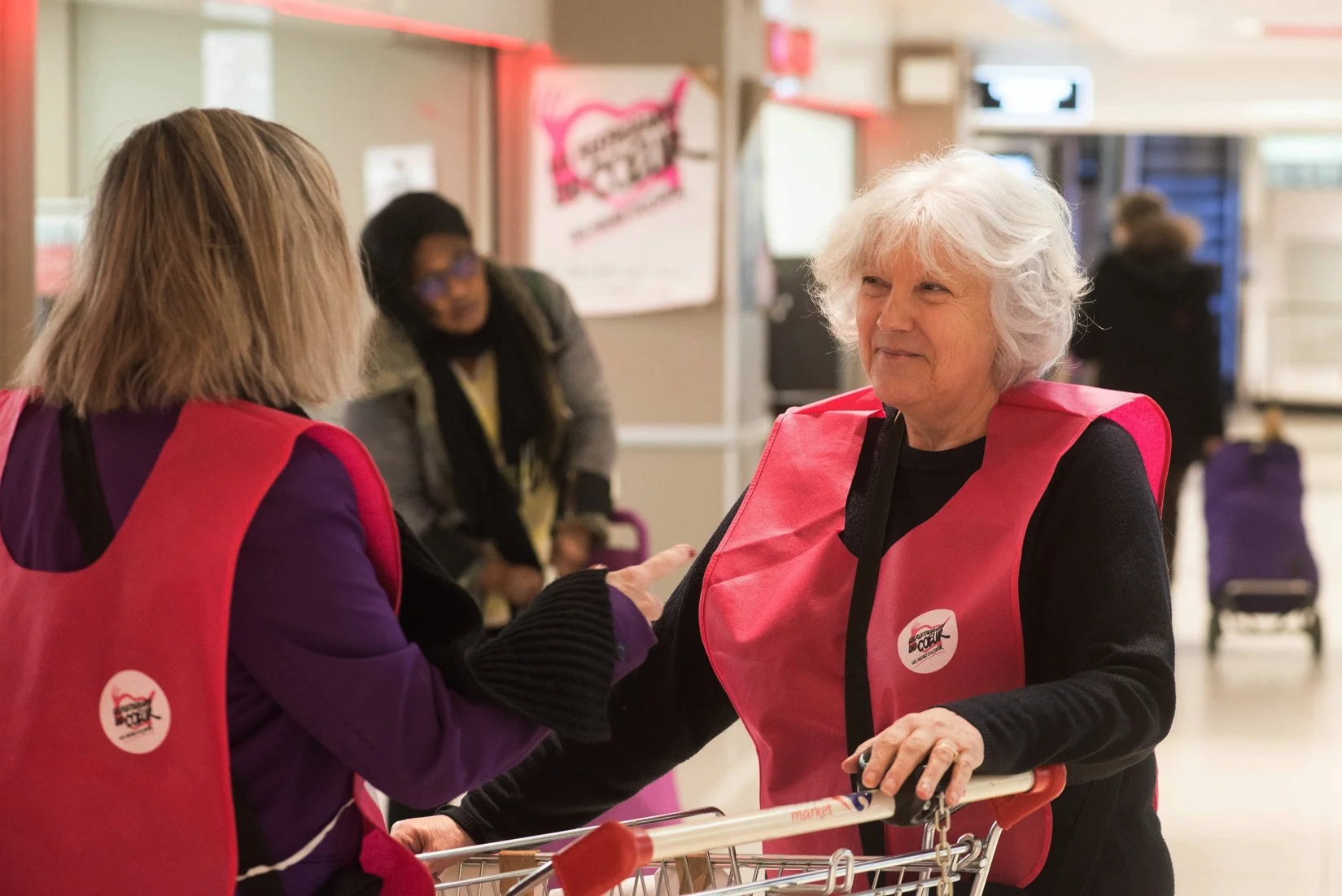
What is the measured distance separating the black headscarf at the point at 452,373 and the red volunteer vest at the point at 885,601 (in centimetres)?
192

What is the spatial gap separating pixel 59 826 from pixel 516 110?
5.12 meters

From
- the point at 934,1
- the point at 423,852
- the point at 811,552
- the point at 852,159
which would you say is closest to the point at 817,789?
the point at 811,552

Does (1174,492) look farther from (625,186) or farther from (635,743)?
(635,743)

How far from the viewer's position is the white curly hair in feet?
6.59

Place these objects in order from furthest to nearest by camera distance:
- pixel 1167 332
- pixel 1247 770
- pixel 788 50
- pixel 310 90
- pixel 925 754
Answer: pixel 788 50 < pixel 1167 332 < pixel 1247 770 < pixel 310 90 < pixel 925 754

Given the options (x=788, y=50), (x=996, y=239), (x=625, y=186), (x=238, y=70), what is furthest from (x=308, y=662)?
(x=788, y=50)

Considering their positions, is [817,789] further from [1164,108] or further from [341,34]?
[1164,108]

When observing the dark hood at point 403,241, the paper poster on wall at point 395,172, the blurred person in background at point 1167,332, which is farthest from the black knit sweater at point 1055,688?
the blurred person in background at point 1167,332

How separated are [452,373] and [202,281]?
2.45 metres

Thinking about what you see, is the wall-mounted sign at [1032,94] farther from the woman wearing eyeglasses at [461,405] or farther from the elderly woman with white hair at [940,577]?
the elderly woman with white hair at [940,577]

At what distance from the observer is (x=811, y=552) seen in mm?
2053

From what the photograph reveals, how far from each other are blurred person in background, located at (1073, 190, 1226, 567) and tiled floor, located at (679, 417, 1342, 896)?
80cm

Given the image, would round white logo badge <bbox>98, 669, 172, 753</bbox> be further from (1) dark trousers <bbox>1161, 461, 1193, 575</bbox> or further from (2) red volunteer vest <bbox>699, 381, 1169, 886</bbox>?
(1) dark trousers <bbox>1161, 461, 1193, 575</bbox>

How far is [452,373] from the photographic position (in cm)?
403
